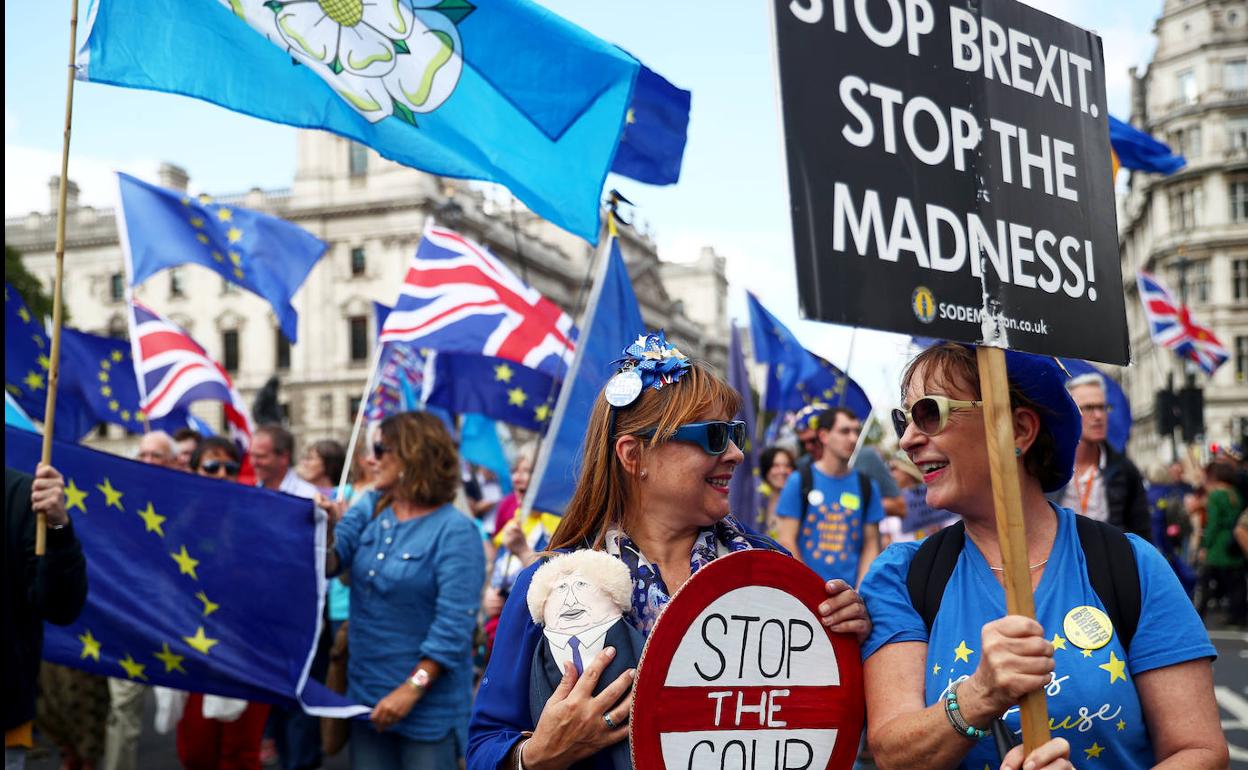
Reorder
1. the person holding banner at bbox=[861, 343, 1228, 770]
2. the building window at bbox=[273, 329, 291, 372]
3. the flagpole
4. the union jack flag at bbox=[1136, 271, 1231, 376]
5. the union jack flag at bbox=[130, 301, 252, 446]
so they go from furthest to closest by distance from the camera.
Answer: the building window at bbox=[273, 329, 291, 372] < the union jack flag at bbox=[1136, 271, 1231, 376] < the union jack flag at bbox=[130, 301, 252, 446] < the flagpole < the person holding banner at bbox=[861, 343, 1228, 770]

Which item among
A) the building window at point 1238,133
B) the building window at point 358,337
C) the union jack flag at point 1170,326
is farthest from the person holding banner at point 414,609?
the building window at point 1238,133

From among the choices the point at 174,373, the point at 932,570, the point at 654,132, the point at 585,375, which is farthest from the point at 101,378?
the point at 932,570

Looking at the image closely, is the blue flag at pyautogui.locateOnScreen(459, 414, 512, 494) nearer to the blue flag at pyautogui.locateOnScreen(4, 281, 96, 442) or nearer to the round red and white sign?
the blue flag at pyautogui.locateOnScreen(4, 281, 96, 442)

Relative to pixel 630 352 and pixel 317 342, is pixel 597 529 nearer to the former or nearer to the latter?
pixel 630 352

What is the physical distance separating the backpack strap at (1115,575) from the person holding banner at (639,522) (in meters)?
0.43

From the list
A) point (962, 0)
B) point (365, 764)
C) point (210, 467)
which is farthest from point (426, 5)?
point (210, 467)

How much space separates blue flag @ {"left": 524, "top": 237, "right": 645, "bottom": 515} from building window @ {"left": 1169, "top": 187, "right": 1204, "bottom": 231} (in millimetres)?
60088

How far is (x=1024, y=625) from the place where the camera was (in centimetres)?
200

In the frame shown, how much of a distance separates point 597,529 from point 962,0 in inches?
50.8

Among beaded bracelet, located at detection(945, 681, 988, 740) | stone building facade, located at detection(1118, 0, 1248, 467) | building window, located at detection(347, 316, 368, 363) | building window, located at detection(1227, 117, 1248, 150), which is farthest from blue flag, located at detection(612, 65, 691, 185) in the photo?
building window, located at detection(1227, 117, 1248, 150)

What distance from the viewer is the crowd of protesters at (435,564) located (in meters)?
2.51

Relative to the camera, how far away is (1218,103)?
59.5m

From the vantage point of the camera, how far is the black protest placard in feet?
6.57

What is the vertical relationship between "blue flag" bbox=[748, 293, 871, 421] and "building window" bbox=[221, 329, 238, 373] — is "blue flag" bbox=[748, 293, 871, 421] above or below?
below
